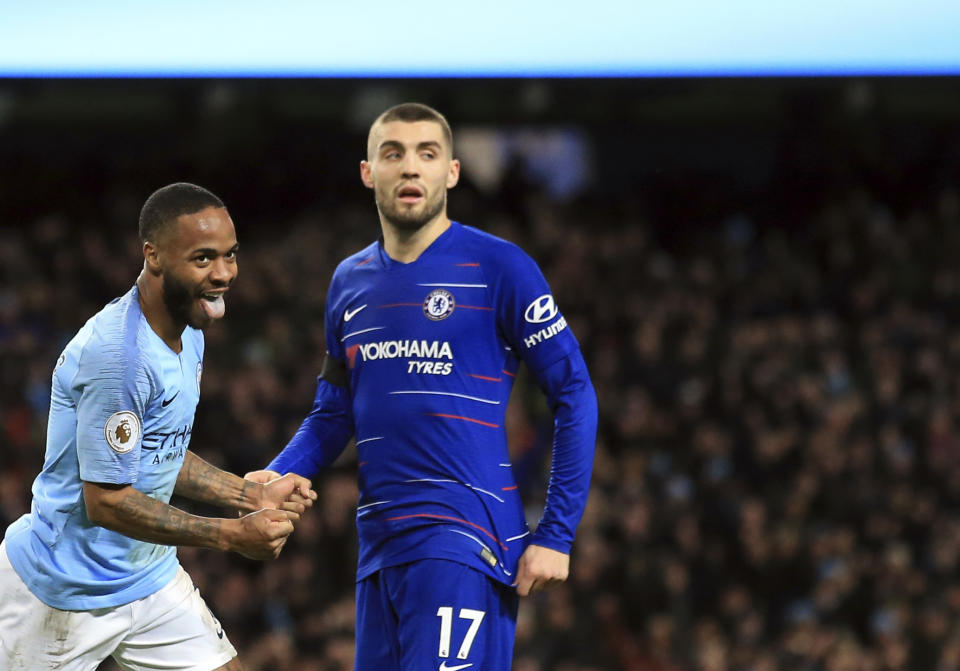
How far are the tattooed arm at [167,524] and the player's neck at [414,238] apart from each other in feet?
3.19

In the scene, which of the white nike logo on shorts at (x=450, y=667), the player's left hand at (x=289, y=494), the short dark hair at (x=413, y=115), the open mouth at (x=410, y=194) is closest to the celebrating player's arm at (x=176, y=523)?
the player's left hand at (x=289, y=494)

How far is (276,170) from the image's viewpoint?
1500cm

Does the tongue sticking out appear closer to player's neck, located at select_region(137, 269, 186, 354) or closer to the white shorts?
player's neck, located at select_region(137, 269, 186, 354)

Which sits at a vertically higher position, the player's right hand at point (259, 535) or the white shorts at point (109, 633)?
the player's right hand at point (259, 535)

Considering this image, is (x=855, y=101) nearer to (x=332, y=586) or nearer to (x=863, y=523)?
(x=863, y=523)

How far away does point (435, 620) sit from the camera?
3.85 m

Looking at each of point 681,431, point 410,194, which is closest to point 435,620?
point 410,194

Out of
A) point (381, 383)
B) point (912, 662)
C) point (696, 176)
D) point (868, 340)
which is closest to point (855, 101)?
point (696, 176)

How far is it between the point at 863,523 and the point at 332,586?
14.8ft

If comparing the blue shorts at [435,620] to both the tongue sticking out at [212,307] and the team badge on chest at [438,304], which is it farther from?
the tongue sticking out at [212,307]

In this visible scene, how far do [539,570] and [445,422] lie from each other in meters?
0.55

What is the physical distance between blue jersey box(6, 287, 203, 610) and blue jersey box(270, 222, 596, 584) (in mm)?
625

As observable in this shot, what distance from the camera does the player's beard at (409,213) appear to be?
4062 mm

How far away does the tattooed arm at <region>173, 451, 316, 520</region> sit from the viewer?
414cm
